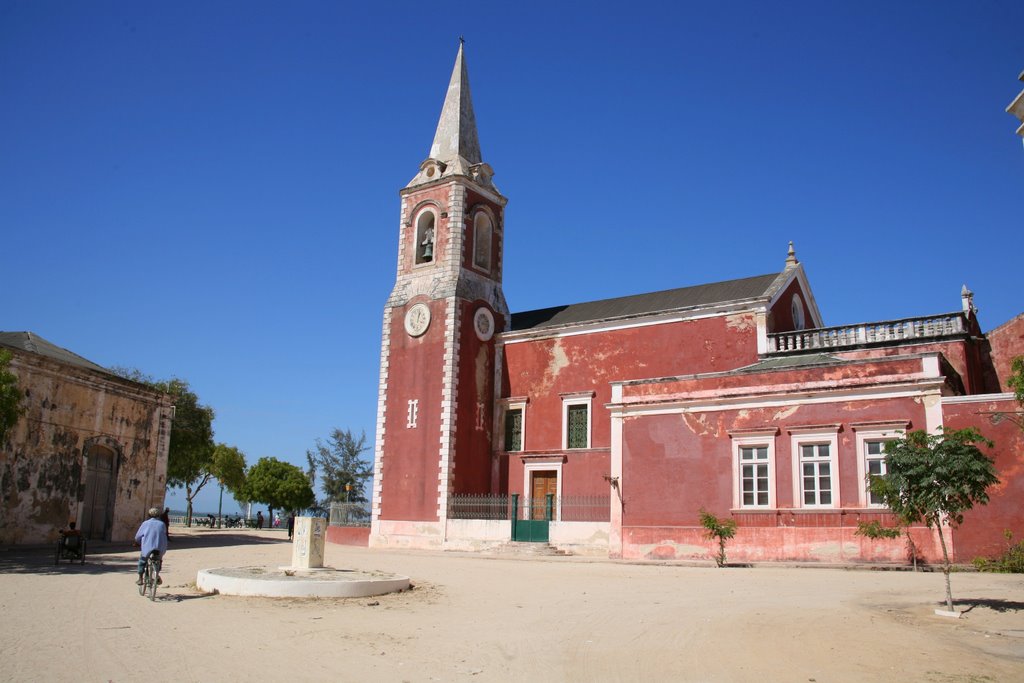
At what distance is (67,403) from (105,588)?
11890mm

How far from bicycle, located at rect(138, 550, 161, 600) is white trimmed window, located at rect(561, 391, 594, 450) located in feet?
56.5

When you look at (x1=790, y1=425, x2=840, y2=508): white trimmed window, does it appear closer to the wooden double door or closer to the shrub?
the shrub

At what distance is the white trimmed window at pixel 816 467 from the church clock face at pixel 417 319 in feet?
46.0

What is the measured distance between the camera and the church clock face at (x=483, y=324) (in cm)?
3068

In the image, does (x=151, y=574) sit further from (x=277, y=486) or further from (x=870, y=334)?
(x=277, y=486)

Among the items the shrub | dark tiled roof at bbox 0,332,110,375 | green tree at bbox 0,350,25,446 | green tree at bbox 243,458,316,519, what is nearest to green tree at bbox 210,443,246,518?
green tree at bbox 243,458,316,519

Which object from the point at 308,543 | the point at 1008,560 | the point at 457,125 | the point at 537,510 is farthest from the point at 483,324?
the point at 1008,560

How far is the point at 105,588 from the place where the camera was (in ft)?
45.1

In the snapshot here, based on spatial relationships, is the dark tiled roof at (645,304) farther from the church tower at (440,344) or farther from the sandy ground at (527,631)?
the sandy ground at (527,631)

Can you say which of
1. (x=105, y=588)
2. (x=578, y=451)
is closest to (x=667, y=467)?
(x=578, y=451)

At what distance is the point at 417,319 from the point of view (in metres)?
30.7

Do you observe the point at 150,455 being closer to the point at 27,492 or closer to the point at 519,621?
the point at 27,492

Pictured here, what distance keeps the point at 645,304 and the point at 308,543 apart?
61.2 feet

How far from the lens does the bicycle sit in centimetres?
1241
